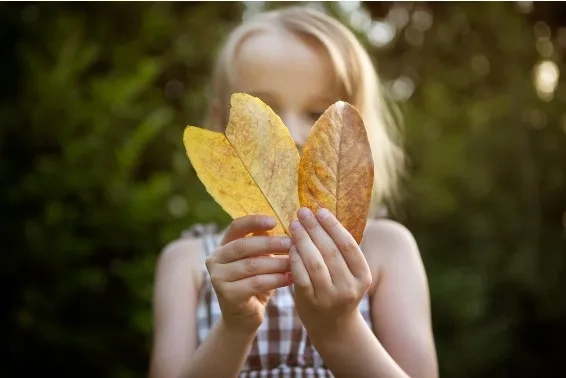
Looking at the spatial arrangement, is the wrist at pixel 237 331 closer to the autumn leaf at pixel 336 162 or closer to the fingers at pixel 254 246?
the fingers at pixel 254 246

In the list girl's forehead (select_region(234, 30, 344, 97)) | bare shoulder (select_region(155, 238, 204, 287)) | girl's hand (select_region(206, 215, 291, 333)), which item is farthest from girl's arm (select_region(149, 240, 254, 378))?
girl's forehead (select_region(234, 30, 344, 97))

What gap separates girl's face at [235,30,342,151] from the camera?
106cm

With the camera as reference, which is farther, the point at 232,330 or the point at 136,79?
the point at 136,79

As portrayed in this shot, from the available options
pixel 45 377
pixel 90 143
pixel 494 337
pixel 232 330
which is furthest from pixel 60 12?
pixel 494 337

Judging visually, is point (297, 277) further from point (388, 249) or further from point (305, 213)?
point (388, 249)

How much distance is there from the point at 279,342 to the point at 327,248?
0.56 m

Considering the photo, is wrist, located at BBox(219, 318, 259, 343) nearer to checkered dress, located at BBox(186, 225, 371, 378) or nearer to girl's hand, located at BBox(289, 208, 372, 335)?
girl's hand, located at BBox(289, 208, 372, 335)

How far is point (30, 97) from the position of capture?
1736 millimetres

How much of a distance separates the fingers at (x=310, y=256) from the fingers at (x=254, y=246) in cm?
2

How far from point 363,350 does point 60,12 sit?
154 centimetres

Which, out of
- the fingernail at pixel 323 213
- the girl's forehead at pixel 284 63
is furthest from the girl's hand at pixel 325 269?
the girl's forehead at pixel 284 63

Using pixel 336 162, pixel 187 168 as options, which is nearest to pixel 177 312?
pixel 336 162

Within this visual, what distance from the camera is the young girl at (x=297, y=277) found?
2.19ft

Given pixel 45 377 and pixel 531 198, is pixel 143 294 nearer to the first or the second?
pixel 45 377
